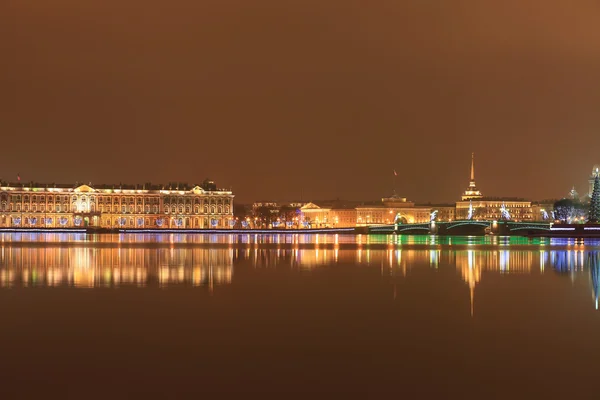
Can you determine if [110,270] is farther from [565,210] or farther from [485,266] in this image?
[565,210]

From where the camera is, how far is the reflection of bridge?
10688 centimetres

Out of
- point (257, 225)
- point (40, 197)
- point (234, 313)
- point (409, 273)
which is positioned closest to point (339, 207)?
point (257, 225)

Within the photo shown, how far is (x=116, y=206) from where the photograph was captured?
151125 millimetres

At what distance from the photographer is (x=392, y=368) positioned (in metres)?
14.0

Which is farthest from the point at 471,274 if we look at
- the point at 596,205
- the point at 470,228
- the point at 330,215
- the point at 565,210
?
the point at 330,215

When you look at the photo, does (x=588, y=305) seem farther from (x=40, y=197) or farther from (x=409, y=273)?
(x=40, y=197)

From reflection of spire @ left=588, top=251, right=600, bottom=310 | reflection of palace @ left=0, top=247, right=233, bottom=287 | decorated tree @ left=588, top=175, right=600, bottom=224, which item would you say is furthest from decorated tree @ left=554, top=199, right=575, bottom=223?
reflection of palace @ left=0, top=247, right=233, bottom=287

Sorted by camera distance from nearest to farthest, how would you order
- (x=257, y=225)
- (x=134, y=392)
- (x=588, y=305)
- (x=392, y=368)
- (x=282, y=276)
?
(x=134, y=392)
(x=392, y=368)
(x=588, y=305)
(x=282, y=276)
(x=257, y=225)

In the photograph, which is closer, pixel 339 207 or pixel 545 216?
pixel 545 216

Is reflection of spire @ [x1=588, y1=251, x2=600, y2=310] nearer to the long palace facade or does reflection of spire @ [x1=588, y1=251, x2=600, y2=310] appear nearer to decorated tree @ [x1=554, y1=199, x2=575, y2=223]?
decorated tree @ [x1=554, y1=199, x2=575, y2=223]

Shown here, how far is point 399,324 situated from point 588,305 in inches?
253

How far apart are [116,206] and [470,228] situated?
212 ft

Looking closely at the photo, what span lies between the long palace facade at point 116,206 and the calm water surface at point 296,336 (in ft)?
392

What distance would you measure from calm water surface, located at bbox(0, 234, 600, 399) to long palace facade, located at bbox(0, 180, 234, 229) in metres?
119
